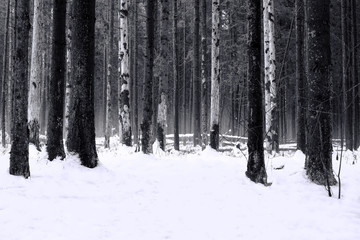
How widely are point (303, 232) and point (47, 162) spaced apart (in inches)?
221

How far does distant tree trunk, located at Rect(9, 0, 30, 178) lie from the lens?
6188mm

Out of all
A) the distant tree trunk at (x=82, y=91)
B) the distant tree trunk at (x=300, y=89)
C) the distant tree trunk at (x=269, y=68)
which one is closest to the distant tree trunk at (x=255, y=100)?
the distant tree trunk at (x=82, y=91)

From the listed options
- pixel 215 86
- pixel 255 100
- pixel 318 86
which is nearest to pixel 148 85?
pixel 215 86

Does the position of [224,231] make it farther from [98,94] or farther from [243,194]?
[98,94]

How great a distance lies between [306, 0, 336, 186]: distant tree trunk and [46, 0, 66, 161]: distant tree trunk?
225 inches

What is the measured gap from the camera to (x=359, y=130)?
22781 millimetres

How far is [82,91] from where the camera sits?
25.3 ft

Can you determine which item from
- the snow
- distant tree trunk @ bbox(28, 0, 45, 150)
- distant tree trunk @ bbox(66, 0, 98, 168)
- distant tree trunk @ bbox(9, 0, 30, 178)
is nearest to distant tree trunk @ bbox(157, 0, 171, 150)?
distant tree trunk @ bbox(28, 0, 45, 150)

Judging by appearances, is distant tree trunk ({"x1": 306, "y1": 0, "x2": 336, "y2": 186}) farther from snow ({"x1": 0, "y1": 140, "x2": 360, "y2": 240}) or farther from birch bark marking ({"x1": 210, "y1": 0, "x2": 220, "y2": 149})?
birch bark marking ({"x1": 210, "y1": 0, "x2": 220, "y2": 149})

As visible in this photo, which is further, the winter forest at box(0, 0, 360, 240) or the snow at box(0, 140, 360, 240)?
the winter forest at box(0, 0, 360, 240)

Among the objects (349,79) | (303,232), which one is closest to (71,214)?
(303,232)

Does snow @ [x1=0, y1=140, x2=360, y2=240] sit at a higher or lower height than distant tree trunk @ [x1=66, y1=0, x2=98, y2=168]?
lower

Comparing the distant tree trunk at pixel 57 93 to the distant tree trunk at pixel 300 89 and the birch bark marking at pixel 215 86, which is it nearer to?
the birch bark marking at pixel 215 86

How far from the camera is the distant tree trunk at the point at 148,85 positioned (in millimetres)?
11508
